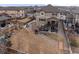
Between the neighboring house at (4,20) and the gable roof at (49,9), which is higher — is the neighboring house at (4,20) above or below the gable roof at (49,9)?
below

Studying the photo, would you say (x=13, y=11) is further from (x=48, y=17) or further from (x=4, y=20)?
(x=48, y=17)

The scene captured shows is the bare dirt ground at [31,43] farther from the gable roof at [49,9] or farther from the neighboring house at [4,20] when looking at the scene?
the gable roof at [49,9]

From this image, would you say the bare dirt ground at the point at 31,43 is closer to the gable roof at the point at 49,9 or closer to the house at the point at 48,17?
the house at the point at 48,17

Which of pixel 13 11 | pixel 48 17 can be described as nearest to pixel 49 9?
pixel 48 17

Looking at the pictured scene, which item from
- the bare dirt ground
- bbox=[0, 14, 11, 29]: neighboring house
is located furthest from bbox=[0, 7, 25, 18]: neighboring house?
the bare dirt ground

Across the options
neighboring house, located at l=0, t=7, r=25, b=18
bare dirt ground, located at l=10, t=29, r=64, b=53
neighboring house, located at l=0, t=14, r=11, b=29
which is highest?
neighboring house, located at l=0, t=7, r=25, b=18

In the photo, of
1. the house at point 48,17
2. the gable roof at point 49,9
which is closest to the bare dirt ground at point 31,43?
the house at point 48,17

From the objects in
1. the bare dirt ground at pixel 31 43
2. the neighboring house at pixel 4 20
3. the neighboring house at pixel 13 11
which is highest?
the neighboring house at pixel 13 11

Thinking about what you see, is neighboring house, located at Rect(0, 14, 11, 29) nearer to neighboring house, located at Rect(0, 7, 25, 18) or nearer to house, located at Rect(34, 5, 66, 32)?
neighboring house, located at Rect(0, 7, 25, 18)
